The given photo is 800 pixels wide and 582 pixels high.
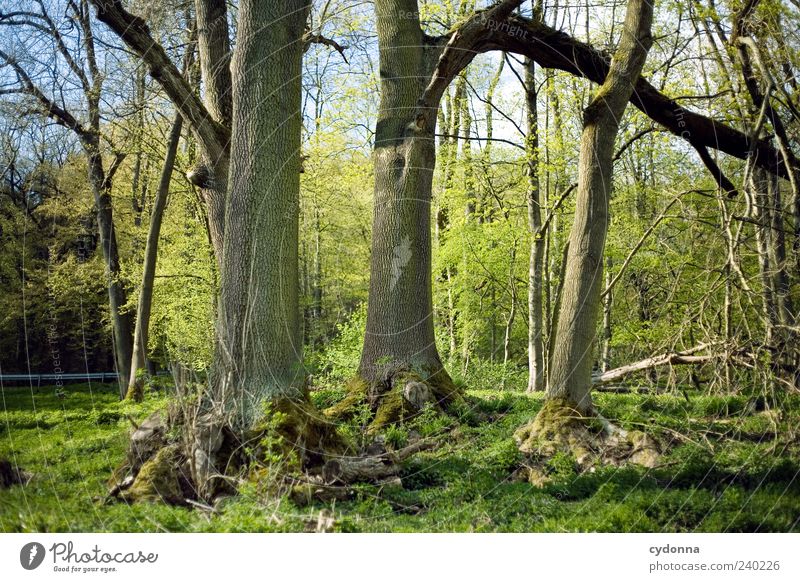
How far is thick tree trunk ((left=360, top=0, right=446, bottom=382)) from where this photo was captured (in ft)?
27.6

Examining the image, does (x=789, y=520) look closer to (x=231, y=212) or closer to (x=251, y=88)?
(x=231, y=212)

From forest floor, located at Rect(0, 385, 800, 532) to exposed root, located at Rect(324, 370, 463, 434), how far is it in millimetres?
905

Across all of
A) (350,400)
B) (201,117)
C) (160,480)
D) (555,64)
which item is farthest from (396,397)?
(555,64)

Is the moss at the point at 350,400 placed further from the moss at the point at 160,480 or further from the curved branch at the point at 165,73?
the curved branch at the point at 165,73

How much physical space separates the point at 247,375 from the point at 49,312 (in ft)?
5.26

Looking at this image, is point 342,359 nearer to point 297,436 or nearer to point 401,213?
point 401,213

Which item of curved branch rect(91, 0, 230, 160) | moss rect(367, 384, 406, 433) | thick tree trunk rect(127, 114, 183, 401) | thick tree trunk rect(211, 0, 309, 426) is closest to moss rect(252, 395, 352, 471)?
thick tree trunk rect(211, 0, 309, 426)

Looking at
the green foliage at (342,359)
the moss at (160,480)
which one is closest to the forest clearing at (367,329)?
the moss at (160,480)

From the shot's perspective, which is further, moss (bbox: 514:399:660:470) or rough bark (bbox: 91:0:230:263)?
rough bark (bbox: 91:0:230:263)

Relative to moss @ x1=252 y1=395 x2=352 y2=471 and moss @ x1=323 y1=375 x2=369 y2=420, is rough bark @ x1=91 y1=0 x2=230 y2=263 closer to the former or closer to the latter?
moss @ x1=323 y1=375 x2=369 y2=420

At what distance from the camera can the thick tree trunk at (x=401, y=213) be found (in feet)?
27.6

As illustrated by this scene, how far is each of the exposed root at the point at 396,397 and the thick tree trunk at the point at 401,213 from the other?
0.12 metres

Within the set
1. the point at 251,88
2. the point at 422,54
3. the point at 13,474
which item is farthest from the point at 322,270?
the point at 13,474

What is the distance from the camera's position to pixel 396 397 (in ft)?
26.3
